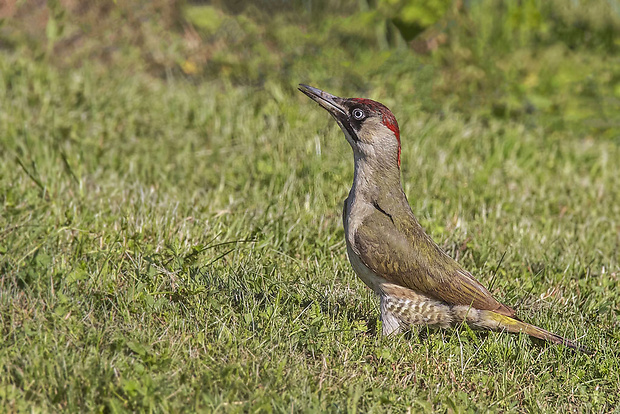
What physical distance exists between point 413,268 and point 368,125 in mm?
829

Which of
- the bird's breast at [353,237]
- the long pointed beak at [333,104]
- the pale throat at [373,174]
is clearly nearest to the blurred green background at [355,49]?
the long pointed beak at [333,104]

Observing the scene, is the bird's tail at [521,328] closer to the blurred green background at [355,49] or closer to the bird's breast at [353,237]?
the bird's breast at [353,237]

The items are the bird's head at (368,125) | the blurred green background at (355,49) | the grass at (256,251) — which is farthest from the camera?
the blurred green background at (355,49)

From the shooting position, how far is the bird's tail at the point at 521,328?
403cm

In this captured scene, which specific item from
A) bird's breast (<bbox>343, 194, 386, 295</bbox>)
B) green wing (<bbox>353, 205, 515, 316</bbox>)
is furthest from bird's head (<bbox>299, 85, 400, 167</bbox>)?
green wing (<bbox>353, 205, 515, 316</bbox>)

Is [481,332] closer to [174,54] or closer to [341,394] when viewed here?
[341,394]

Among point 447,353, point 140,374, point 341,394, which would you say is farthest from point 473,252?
point 140,374

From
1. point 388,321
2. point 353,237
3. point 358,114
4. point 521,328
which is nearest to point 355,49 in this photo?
point 358,114

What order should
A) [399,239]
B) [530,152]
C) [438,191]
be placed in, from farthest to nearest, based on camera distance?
1. [530,152]
2. [438,191]
3. [399,239]

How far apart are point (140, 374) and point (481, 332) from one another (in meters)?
1.97

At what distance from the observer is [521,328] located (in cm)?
407

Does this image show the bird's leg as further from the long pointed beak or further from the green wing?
the long pointed beak

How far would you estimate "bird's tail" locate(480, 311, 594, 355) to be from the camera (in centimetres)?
403

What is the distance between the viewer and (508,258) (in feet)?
17.2
